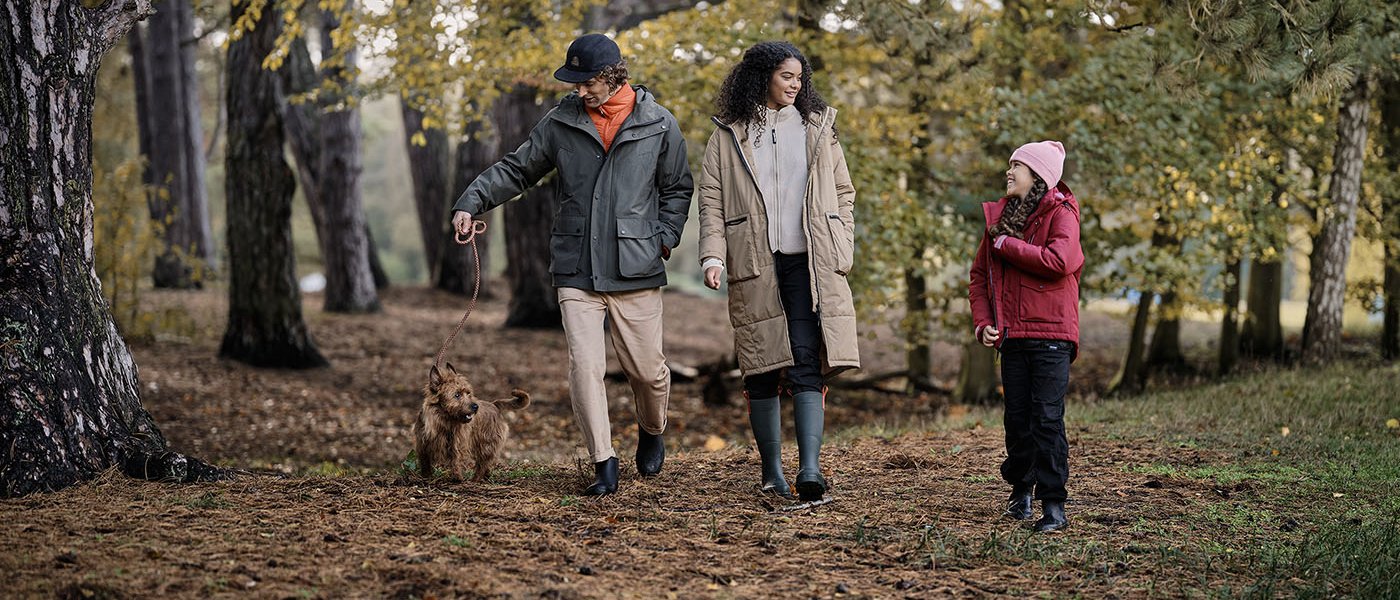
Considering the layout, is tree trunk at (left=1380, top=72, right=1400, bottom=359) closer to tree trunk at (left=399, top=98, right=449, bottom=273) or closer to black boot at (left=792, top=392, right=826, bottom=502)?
black boot at (left=792, top=392, right=826, bottom=502)

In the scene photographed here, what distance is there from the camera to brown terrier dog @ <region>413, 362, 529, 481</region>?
5.17 m

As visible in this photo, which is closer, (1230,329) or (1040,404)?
(1040,404)

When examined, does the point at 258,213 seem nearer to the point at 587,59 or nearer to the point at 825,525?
the point at 587,59

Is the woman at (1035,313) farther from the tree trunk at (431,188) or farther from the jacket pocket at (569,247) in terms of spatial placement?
the tree trunk at (431,188)

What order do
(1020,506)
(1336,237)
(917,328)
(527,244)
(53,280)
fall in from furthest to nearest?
(527,244)
(917,328)
(1336,237)
(53,280)
(1020,506)

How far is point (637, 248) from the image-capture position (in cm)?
522

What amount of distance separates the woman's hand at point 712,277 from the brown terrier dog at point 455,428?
113 cm

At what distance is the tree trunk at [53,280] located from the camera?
4.88 metres

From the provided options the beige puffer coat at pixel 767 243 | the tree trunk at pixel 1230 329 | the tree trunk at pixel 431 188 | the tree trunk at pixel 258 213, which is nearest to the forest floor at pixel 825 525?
the beige puffer coat at pixel 767 243

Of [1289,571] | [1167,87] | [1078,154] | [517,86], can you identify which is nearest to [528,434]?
[517,86]

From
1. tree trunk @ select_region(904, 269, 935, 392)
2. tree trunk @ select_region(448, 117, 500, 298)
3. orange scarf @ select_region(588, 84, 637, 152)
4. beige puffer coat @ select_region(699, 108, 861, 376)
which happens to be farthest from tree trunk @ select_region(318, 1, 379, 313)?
beige puffer coat @ select_region(699, 108, 861, 376)

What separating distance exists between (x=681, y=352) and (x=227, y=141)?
6935 millimetres

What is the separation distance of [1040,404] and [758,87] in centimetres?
181

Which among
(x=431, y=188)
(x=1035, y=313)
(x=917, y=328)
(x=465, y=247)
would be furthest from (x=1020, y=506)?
(x=431, y=188)
